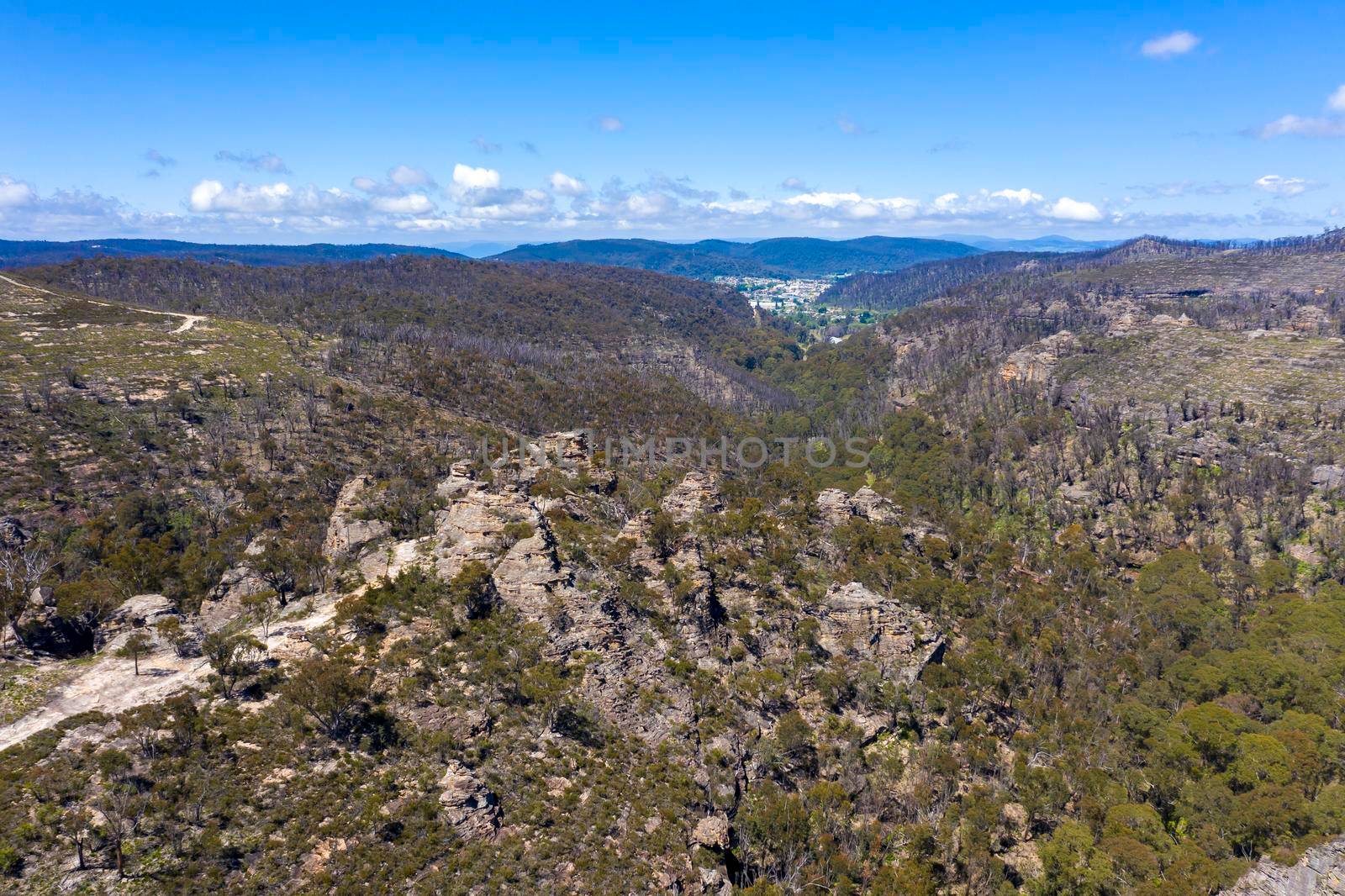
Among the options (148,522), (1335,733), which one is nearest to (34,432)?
(148,522)

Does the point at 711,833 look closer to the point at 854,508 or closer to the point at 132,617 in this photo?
the point at 132,617

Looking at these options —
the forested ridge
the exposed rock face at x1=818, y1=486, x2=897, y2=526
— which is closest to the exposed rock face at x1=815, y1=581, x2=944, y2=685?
the forested ridge

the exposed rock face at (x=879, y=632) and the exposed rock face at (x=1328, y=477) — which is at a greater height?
the exposed rock face at (x=1328, y=477)

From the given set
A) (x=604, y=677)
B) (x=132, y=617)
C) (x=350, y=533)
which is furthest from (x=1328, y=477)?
(x=132, y=617)

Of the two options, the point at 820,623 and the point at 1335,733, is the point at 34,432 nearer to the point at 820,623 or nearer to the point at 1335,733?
the point at 820,623

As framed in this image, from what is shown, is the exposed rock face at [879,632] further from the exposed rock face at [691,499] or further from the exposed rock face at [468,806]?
the exposed rock face at [468,806]

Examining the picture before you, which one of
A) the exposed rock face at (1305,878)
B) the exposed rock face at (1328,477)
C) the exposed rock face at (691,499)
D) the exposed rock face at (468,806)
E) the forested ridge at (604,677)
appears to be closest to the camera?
the forested ridge at (604,677)

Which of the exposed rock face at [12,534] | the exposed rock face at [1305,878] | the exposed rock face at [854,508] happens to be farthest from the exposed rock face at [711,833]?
the exposed rock face at [12,534]
